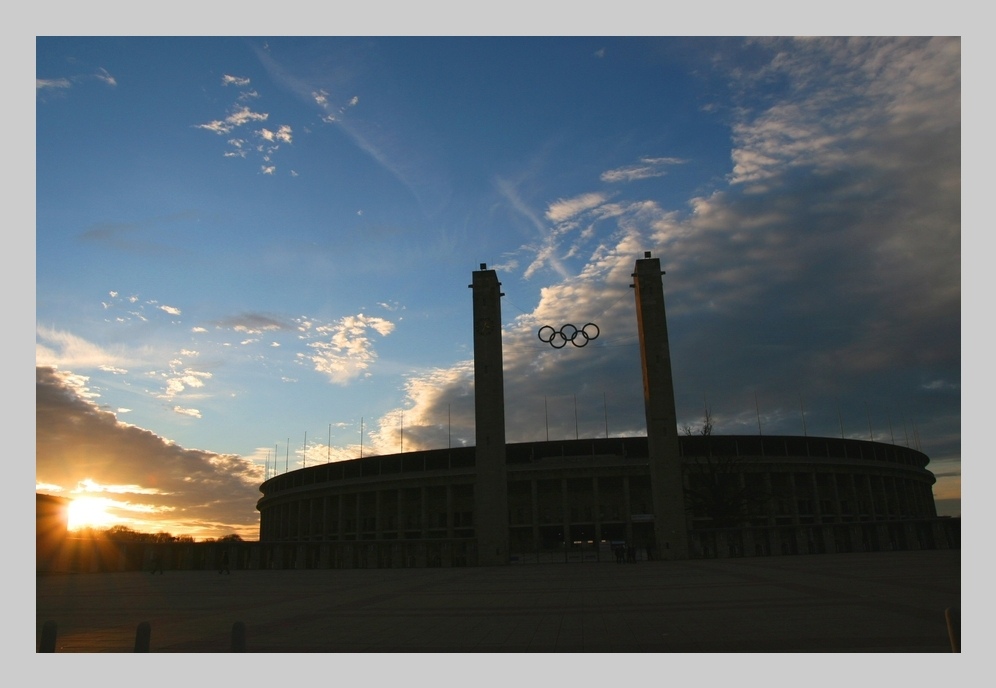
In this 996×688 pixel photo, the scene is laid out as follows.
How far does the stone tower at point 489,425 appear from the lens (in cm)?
4938

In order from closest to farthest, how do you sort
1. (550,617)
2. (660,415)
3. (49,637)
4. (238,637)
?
(238,637) < (49,637) < (550,617) < (660,415)

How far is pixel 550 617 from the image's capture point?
51.2 ft

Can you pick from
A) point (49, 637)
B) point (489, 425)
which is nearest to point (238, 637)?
point (49, 637)

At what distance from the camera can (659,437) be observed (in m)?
50.0

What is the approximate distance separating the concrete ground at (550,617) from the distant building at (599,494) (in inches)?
948

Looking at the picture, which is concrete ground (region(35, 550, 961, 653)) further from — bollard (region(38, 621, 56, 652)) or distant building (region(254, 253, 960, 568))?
distant building (region(254, 253, 960, 568))

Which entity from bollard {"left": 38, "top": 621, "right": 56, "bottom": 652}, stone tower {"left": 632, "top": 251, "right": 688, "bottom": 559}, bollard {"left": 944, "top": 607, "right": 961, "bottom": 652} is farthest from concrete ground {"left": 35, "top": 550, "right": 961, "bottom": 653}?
stone tower {"left": 632, "top": 251, "right": 688, "bottom": 559}

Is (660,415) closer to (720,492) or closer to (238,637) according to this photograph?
(720,492)

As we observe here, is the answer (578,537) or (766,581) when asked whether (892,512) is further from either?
(766,581)

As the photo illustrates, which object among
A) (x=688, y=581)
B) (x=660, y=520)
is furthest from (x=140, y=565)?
(x=688, y=581)

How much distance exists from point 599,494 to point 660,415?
3247 cm

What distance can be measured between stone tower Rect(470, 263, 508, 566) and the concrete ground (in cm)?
2445

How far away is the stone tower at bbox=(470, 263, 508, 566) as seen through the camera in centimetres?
4938

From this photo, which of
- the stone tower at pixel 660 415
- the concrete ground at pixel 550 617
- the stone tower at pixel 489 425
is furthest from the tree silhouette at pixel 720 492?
the concrete ground at pixel 550 617
